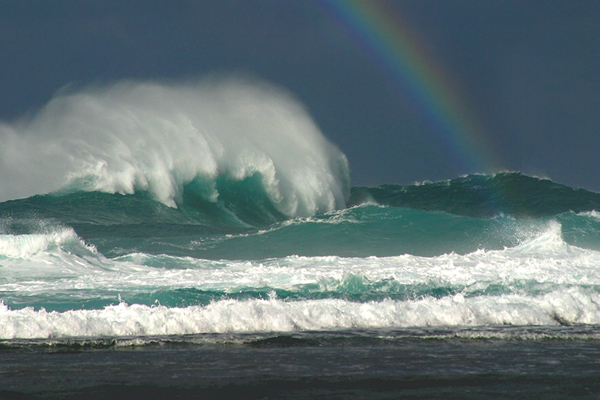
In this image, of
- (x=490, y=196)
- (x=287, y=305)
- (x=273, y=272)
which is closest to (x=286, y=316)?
(x=287, y=305)

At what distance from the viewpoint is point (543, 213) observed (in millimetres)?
37844

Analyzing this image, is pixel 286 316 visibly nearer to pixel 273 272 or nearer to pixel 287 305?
pixel 287 305

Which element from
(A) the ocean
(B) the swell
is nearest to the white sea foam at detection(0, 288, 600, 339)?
(A) the ocean

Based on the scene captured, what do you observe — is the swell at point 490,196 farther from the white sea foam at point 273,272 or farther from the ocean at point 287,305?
the white sea foam at point 273,272

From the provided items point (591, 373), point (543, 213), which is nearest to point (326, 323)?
point (591, 373)

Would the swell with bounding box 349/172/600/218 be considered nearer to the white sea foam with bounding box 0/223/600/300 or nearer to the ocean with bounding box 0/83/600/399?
the ocean with bounding box 0/83/600/399

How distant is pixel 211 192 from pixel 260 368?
26748 millimetres

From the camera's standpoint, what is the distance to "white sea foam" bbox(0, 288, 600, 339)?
25.9 feet

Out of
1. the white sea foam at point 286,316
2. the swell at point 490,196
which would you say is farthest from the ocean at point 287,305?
the swell at point 490,196

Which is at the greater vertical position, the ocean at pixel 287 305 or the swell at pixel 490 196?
the swell at pixel 490 196

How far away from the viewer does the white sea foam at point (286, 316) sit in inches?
310

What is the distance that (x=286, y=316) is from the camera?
8.55m

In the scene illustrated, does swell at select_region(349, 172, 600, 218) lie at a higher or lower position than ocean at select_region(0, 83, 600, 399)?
higher

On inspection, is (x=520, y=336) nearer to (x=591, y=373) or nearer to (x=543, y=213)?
(x=591, y=373)
